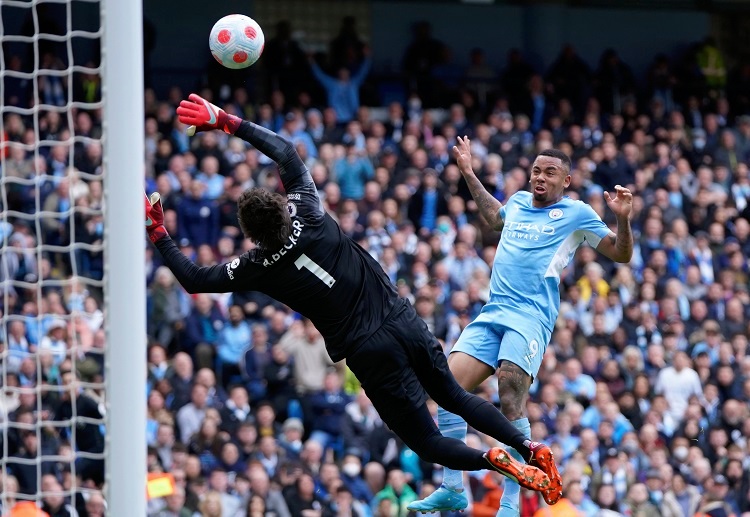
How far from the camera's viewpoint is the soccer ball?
9078mm

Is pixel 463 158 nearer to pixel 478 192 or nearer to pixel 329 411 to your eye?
pixel 478 192

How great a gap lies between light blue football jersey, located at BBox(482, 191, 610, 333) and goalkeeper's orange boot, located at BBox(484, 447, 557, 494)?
142 cm

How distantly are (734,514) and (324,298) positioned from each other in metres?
9.18

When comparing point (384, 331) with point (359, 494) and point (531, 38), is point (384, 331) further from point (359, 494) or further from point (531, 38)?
point (531, 38)

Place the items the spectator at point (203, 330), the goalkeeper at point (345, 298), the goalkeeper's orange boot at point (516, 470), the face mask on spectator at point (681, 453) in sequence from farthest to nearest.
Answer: the face mask on spectator at point (681, 453), the spectator at point (203, 330), the goalkeeper at point (345, 298), the goalkeeper's orange boot at point (516, 470)

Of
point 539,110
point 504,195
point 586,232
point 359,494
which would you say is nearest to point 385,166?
point 504,195

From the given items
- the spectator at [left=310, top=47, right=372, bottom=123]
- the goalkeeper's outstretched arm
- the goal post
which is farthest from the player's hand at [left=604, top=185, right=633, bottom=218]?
the spectator at [left=310, top=47, right=372, bottom=123]

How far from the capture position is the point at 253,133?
343 inches

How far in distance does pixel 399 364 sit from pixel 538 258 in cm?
143

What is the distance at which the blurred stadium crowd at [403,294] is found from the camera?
14.7 m

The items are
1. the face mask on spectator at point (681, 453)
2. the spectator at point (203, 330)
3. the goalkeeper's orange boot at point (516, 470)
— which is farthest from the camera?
the face mask on spectator at point (681, 453)

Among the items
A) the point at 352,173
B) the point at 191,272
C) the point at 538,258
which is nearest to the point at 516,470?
the point at 538,258

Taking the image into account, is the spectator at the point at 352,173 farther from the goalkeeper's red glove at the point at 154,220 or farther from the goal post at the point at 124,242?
the goal post at the point at 124,242

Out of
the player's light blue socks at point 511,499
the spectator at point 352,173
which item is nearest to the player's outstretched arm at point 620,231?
the player's light blue socks at point 511,499
